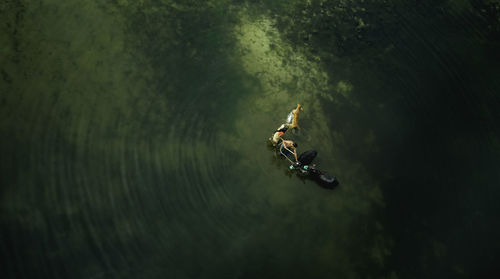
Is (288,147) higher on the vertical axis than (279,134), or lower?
lower

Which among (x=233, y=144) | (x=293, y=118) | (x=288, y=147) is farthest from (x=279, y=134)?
(x=233, y=144)

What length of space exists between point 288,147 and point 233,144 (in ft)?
3.29

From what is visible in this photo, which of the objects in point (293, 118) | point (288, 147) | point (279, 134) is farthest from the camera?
point (293, 118)

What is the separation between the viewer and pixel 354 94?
6.52 metres

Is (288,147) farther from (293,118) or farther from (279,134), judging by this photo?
(293,118)

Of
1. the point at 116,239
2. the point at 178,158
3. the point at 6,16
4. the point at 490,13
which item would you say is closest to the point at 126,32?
the point at 6,16

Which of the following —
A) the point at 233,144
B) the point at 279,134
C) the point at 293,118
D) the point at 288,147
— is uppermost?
the point at 293,118

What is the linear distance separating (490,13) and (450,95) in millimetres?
3421

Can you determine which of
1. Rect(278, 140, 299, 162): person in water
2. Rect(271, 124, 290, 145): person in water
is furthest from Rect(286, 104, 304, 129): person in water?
Rect(278, 140, 299, 162): person in water

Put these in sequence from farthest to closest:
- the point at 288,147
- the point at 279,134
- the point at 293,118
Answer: the point at 293,118 < the point at 288,147 < the point at 279,134

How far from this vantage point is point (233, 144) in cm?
554

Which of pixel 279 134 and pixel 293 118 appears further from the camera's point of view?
pixel 293 118

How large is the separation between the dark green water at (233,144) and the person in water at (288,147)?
216mm

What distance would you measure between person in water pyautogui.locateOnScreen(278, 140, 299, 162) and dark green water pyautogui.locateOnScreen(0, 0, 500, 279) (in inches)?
8.5
